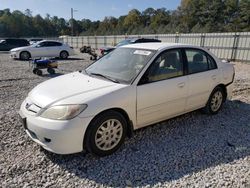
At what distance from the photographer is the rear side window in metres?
4.31

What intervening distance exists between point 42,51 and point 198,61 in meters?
14.4

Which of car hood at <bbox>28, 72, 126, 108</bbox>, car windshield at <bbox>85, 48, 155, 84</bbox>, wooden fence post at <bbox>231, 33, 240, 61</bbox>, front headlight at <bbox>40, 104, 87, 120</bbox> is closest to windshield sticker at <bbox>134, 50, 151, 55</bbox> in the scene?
car windshield at <bbox>85, 48, 155, 84</bbox>

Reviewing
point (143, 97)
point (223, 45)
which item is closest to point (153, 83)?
point (143, 97)

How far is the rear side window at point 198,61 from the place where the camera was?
14.2 feet

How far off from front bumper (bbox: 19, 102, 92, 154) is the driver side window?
130cm

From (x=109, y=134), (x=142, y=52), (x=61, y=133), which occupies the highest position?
(x=142, y=52)

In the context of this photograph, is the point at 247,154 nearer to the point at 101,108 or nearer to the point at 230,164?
the point at 230,164

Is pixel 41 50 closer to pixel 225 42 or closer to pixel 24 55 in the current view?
pixel 24 55

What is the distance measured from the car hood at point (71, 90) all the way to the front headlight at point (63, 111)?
7 centimetres

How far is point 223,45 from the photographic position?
1569 cm

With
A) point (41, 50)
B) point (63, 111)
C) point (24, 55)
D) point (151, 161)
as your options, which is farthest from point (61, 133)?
point (41, 50)

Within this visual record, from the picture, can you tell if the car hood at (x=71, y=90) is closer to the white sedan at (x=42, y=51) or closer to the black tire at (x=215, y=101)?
the black tire at (x=215, y=101)

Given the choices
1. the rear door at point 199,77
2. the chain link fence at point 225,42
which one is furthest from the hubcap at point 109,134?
the chain link fence at point 225,42

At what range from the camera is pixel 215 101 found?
489 cm
